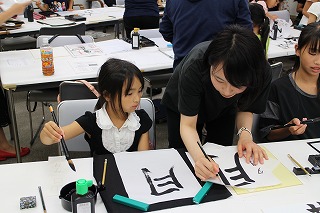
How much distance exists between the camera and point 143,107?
1.78 m

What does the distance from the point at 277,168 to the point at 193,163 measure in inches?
12.3

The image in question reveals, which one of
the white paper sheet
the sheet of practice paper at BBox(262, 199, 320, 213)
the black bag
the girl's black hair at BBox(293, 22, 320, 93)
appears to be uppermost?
the girl's black hair at BBox(293, 22, 320, 93)

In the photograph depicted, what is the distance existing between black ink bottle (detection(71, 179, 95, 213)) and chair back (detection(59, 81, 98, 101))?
1059 millimetres

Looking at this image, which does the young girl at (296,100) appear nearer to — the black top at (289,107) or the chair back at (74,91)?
the black top at (289,107)

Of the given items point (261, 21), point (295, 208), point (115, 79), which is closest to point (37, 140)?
point (115, 79)

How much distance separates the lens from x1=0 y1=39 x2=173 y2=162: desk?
2.27 metres

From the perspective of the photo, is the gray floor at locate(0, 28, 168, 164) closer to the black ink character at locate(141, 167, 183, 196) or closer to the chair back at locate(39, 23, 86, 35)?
the chair back at locate(39, 23, 86, 35)

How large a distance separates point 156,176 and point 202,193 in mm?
183

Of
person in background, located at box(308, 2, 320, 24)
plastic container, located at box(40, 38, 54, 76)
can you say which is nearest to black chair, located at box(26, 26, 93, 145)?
plastic container, located at box(40, 38, 54, 76)

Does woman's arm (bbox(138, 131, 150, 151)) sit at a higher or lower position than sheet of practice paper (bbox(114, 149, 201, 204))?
lower

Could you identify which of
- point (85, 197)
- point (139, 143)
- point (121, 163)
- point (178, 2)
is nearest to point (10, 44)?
point (178, 2)

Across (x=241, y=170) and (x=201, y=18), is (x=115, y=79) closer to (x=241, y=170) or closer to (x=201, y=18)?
(x=241, y=170)

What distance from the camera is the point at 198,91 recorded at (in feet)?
4.57

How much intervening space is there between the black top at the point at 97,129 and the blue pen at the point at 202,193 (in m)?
0.52
